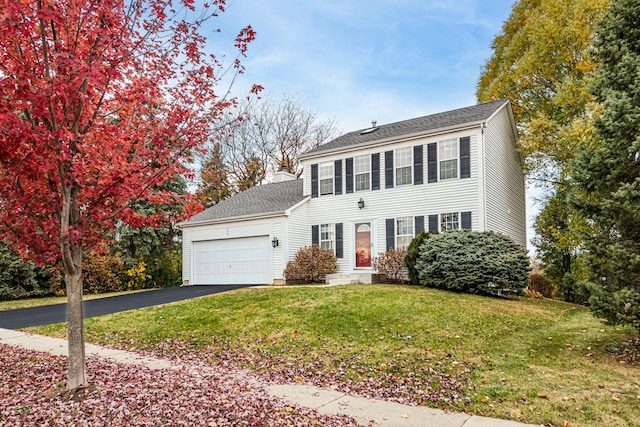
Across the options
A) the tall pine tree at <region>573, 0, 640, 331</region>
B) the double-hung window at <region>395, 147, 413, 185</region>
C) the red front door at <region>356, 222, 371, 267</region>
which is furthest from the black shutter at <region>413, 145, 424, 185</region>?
the tall pine tree at <region>573, 0, 640, 331</region>

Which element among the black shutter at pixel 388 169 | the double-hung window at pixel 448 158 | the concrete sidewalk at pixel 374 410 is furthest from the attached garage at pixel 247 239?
the concrete sidewalk at pixel 374 410

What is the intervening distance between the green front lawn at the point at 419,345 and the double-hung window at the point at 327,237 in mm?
4935

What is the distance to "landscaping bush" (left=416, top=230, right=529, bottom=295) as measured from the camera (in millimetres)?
12844

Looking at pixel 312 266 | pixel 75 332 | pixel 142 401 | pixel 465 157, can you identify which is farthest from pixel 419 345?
pixel 312 266

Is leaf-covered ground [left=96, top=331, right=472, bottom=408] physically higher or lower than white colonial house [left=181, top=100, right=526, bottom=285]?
lower

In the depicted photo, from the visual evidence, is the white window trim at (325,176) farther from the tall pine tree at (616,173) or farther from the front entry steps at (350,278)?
the tall pine tree at (616,173)

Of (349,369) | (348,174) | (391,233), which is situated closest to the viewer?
(349,369)

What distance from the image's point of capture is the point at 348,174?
17.6 m

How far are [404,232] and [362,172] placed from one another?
9.55 feet

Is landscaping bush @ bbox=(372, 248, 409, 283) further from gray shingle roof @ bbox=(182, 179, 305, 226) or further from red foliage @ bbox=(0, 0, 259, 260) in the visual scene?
red foliage @ bbox=(0, 0, 259, 260)

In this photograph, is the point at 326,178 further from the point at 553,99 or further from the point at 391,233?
the point at 553,99

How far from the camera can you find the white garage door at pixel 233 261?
59.3ft

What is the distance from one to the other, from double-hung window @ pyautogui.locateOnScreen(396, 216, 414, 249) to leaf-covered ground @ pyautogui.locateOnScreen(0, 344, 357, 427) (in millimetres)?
10152

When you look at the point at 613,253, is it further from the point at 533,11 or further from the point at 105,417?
the point at 533,11
